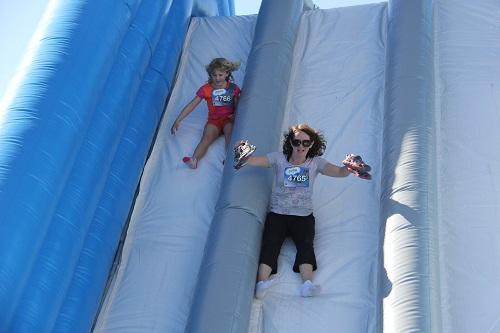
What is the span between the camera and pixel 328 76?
402 cm

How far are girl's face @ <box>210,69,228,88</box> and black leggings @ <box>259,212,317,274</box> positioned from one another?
3.01 ft

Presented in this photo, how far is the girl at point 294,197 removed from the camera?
3.10 m

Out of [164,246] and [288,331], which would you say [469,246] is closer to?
[288,331]

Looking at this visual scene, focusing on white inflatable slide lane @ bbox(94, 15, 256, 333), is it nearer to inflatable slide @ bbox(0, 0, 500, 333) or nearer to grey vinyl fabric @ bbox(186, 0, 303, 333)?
inflatable slide @ bbox(0, 0, 500, 333)

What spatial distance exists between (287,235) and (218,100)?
938mm

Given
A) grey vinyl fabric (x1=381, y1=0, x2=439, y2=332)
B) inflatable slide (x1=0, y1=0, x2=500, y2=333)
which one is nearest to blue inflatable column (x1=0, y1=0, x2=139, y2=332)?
inflatable slide (x1=0, y1=0, x2=500, y2=333)

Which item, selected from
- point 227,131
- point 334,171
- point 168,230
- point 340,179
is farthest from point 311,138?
point 168,230

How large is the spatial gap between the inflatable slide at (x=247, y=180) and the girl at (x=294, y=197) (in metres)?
0.05

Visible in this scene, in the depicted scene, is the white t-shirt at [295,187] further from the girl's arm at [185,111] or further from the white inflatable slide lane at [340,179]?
the girl's arm at [185,111]

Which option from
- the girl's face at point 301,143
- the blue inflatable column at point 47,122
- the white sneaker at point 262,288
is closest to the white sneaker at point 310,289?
the white sneaker at point 262,288

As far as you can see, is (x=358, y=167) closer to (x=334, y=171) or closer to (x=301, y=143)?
(x=334, y=171)

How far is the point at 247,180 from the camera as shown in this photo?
3277mm

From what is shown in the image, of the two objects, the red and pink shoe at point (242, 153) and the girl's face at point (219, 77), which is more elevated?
the girl's face at point (219, 77)

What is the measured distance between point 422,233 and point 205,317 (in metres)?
0.90
